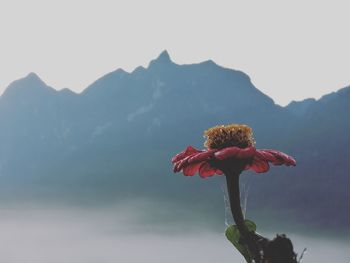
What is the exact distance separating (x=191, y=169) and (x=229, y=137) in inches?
7.8

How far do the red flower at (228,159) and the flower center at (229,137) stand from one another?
0.17 feet

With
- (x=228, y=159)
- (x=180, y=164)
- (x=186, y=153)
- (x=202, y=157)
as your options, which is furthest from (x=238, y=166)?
(x=186, y=153)

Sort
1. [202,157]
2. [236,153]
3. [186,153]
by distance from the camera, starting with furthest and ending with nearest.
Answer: [186,153] → [202,157] → [236,153]

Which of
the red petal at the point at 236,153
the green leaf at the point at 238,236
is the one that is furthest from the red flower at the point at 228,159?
the green leaf at the point at 238,236

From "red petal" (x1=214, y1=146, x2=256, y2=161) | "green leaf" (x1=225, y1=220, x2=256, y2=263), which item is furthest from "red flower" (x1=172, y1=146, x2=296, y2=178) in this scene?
"green leaf" (x1=225, y1=220, x2=256, y2=263)

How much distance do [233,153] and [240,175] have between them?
90 millimetres

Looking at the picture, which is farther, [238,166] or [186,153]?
[186,153]

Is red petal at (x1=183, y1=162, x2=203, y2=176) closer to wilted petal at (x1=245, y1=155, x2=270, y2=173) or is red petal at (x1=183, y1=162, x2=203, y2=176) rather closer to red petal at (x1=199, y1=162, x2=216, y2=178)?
red petal at (x1=199, y1=162, x2=216, y2=178)

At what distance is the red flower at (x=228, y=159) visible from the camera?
210cm

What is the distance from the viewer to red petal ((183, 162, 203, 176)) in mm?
2342

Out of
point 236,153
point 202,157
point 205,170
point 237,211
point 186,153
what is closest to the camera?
point 237,211

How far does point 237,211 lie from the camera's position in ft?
6.29

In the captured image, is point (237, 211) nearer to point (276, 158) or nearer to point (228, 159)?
point (228, 159)

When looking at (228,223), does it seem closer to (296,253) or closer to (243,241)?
(243,241)
